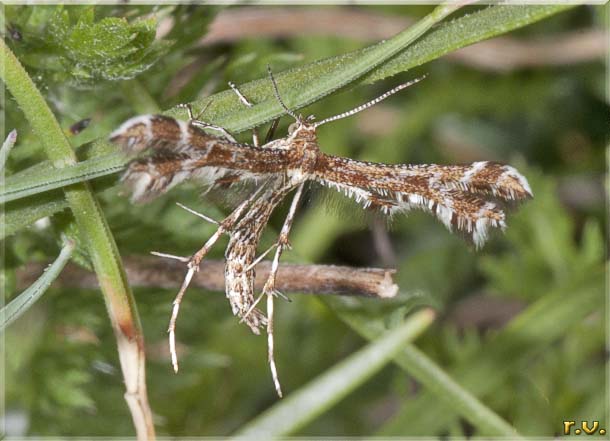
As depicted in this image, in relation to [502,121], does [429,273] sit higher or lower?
lower

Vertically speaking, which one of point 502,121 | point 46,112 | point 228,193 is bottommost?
point 228,193

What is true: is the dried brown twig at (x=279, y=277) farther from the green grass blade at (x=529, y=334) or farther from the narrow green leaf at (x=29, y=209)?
the green grass blade at (x=529, y=334)

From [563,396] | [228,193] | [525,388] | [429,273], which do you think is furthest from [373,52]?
[429,273]

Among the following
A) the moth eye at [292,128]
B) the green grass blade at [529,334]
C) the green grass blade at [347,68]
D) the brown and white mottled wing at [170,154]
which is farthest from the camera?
the green grass blade at [529,334]

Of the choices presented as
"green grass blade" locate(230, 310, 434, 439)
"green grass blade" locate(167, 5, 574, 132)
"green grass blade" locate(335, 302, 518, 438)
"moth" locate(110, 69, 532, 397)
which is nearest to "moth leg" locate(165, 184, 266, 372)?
"moth" locate(110, 69, 532, 397)

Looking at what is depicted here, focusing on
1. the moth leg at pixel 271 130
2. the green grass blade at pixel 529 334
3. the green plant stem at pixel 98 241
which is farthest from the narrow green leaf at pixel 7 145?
the green grass blade at pixel 529 334

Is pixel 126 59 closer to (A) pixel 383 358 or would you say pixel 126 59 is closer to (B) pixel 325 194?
(B) pixel 325 194

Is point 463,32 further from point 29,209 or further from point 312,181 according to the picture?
point 29,209
